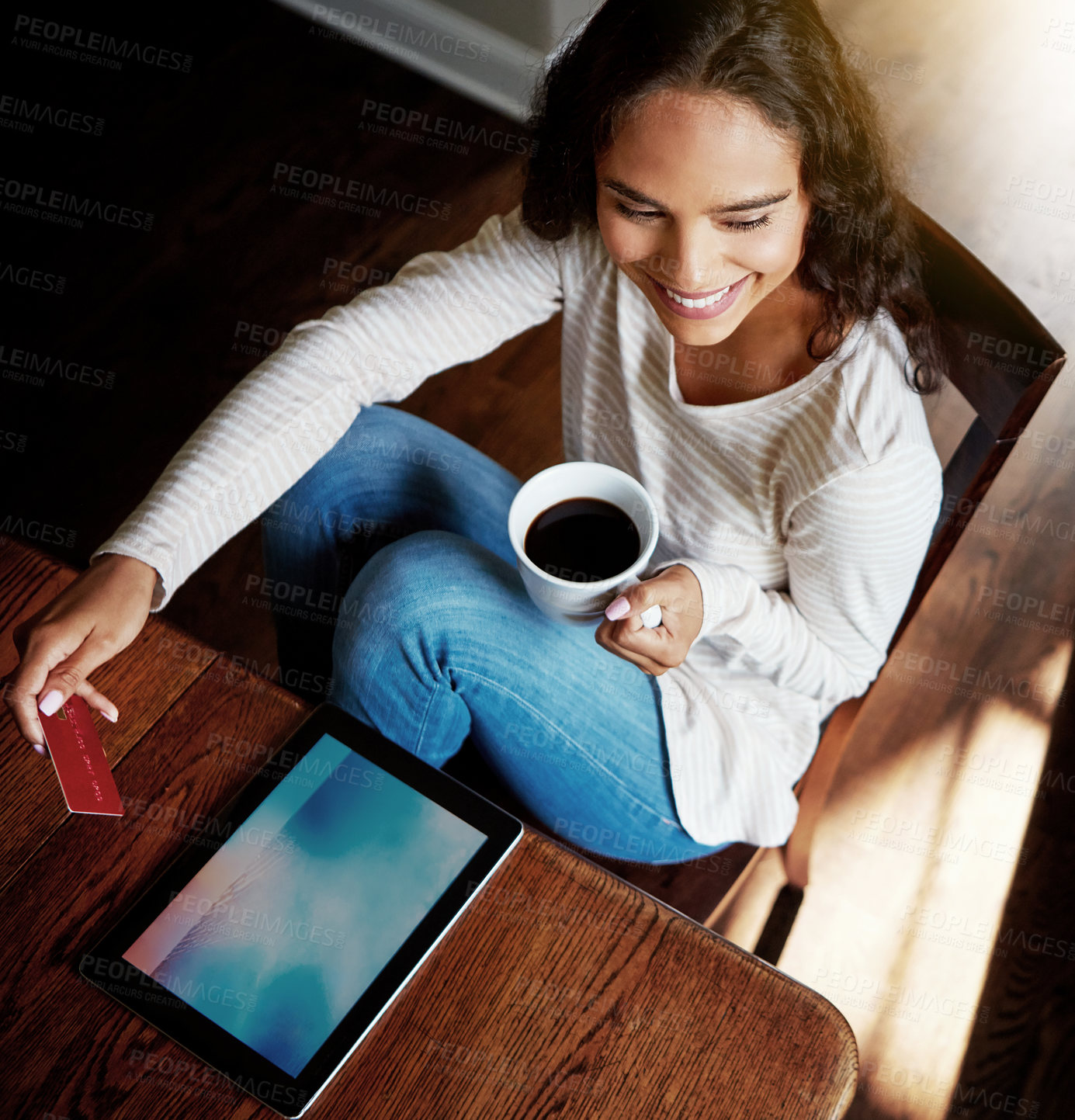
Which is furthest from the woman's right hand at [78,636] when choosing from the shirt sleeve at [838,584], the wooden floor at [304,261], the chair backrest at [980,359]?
the wooden floor at [304,261]

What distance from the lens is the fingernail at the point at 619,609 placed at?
747 millimetres

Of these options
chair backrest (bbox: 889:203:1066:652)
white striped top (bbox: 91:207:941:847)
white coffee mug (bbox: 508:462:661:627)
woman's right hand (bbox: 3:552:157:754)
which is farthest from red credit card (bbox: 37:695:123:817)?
chair backrest (bbox: 889:203:1066:652)

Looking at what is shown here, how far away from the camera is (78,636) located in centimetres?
78

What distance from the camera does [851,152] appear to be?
0.80 metres

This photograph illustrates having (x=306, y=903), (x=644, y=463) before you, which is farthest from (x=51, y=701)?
(x=644, y=463)

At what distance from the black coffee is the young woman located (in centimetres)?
6

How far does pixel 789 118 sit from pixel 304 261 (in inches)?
60.5

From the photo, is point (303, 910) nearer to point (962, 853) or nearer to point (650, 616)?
point (650, 616)

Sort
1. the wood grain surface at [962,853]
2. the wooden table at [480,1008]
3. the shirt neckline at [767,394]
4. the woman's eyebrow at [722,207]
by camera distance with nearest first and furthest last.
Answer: the wooden table at [480,1008], the woman's eyebrow at [722,207], the shirt neckline at [767,394], the wood grain surface at [962,853]

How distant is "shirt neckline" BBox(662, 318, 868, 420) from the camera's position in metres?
0.87

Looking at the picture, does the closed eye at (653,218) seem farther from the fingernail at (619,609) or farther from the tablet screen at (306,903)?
the tablet screen at (306,903)

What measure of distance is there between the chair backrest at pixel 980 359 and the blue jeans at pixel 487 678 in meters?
0.34

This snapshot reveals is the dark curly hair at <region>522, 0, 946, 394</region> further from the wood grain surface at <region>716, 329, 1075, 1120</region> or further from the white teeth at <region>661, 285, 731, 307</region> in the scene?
the wood grain surface at <region>716, 329, 1075, 1120</region>

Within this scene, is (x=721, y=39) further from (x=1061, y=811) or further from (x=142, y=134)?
(x=142, y=134)
